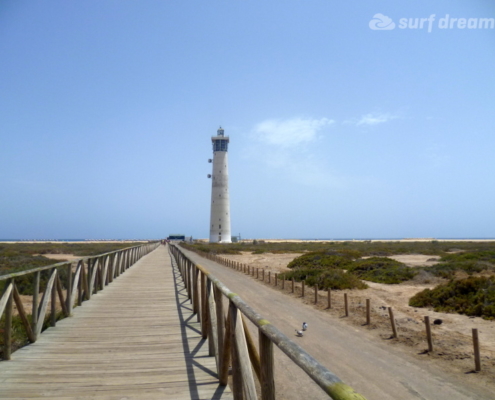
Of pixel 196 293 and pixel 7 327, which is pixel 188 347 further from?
pixel 7 327

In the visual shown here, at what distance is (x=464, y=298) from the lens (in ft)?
43.6

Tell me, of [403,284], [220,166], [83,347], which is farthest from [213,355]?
[220,166]

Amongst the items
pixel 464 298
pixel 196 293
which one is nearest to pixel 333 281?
pixel 464 298

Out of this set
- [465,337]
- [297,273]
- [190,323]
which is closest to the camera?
[190,323]

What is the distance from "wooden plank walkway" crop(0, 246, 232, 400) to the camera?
4.15 m

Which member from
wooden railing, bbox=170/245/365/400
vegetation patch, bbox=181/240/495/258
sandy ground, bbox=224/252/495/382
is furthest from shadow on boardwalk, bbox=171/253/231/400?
vegetation patch, bbox=181/240/495/258

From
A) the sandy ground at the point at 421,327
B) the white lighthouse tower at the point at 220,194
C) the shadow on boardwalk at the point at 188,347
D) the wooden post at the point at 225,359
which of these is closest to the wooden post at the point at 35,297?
the shadow on boardwalk at the point at 188,347

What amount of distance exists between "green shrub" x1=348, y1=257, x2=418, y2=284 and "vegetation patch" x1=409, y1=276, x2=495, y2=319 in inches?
243

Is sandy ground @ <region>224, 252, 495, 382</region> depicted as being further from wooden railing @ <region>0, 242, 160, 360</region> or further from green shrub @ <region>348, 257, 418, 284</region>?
wooden railing @ <region>0, 242, 160, 360</region>

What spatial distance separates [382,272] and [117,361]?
20383 mm

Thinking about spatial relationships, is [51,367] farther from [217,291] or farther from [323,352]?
[323,352]

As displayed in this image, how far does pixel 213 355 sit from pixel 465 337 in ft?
25.1

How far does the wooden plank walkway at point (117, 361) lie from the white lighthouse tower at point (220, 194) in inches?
2158

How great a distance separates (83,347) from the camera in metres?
5.86
